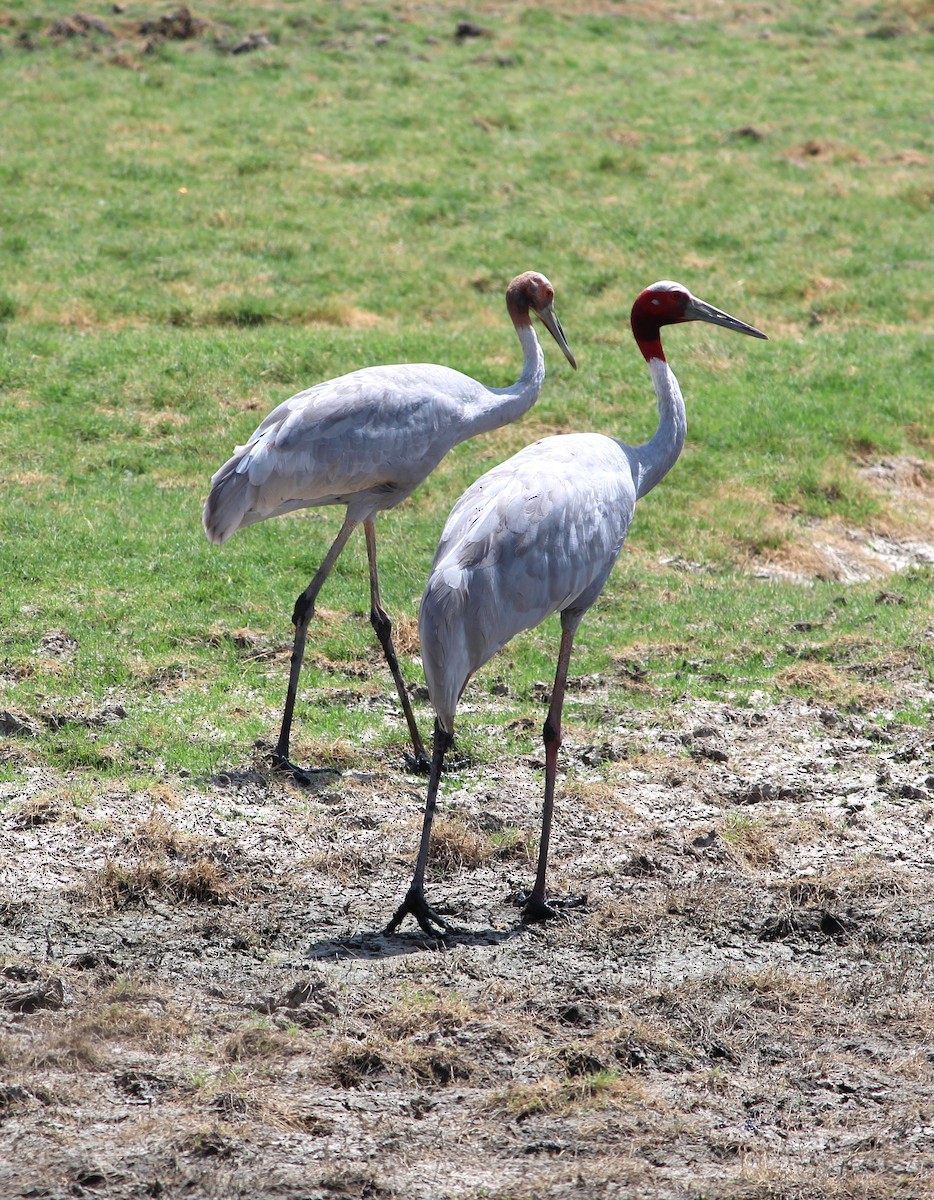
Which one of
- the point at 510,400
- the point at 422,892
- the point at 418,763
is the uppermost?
the point at 510,400

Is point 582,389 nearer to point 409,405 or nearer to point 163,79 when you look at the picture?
point 409,405

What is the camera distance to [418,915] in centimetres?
538

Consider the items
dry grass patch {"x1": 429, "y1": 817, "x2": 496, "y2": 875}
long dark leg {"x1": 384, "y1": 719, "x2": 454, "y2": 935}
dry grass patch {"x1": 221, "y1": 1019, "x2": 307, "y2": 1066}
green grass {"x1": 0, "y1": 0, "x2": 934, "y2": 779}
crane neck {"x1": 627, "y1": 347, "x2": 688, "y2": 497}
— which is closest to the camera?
dry grass patch {"x1": 221, "y1": 1019, "x2": 307, "y2": 1066}

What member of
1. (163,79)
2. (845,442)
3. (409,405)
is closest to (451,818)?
(409,405)

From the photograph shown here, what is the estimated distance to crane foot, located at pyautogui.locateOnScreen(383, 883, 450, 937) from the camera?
5363 millimetres

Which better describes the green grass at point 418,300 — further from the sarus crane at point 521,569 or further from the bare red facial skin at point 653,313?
the bare red facial skin at point 653,313

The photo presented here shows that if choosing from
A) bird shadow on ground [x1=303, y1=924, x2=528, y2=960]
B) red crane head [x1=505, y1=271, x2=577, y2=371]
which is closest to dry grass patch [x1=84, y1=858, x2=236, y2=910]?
bird shadow on ground [x1=303, y1=924, x2=528, y2=960]

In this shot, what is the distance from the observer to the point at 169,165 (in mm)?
15336

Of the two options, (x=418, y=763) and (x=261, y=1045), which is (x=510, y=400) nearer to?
(x=418, y=763)

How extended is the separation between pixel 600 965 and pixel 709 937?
0.45m

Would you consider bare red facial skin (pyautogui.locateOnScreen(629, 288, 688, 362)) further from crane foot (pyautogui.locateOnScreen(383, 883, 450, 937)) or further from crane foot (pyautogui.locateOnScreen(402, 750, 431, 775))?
crane foot (pyautogui.locateOnScreen(383, 883, 450, 937))

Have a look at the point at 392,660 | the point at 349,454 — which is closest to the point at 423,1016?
the point at 392,660

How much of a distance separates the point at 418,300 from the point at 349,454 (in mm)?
6235

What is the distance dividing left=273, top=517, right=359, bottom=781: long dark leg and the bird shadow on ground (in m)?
1.35
